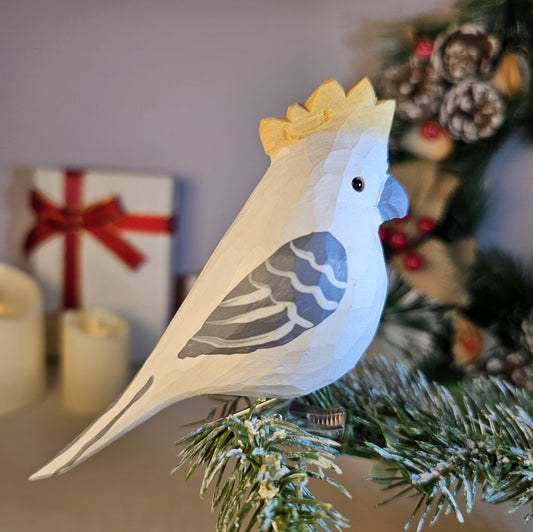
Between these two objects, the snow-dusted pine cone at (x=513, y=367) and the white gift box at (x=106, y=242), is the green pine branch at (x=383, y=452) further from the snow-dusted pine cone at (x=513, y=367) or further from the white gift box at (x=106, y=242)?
the white gift box at (x=106, y=242)

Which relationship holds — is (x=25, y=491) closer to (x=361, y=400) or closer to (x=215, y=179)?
(x=361, y=400)

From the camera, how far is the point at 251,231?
29 centimetres

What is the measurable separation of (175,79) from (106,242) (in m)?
0.22

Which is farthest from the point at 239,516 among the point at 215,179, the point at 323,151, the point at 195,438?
the point at 215,179

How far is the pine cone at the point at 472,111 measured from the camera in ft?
1.54

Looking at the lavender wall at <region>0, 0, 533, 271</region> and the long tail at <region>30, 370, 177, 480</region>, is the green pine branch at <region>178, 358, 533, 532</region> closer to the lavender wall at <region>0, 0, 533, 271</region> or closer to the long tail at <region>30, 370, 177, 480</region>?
the long tail at <region>30, 370, 177, 480</region>

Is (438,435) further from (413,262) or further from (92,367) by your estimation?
(92,367)

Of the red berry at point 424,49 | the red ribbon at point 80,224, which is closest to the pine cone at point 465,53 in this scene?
the red berry at point 424,49

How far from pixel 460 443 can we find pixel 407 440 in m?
0.03

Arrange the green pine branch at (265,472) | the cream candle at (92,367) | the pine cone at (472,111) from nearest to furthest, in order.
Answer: the green pine branch at (265,472)
the pine cone at (472,111)
the cream candle at (92,367)

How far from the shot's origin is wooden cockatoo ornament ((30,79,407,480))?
0.90ft

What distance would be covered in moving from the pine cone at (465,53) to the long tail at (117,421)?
0.38 metres

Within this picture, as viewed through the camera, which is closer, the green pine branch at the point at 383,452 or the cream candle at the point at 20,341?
the green pine branch at the point at 383,452

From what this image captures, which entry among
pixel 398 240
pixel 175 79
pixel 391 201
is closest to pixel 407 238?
pixel 398 240
